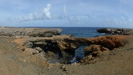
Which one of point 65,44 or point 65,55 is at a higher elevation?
point 65,44

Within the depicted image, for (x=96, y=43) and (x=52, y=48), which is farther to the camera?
(x=52, y=48)

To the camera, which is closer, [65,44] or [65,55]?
[65,55]

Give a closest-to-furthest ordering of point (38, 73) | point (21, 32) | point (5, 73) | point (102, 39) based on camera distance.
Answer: point (5, 73) → point (38, 73) → point (102, 39) → point (21, 32)

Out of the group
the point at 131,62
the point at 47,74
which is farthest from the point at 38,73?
the point at 131,62

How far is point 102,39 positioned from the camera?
86.9ft

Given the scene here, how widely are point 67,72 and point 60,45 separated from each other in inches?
679

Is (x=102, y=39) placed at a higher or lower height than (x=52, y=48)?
higher

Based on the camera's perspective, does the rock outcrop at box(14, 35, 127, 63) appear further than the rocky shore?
Yes

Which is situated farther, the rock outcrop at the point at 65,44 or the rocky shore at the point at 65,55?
the rock outcrop at the point at 65,44

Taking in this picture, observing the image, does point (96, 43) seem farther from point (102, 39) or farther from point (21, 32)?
point (21, 32)

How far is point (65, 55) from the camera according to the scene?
2909 cm

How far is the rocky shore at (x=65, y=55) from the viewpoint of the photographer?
11.9 metres

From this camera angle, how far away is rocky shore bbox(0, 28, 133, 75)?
1192cm

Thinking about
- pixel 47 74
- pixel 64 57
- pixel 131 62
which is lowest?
pixel 64 57
